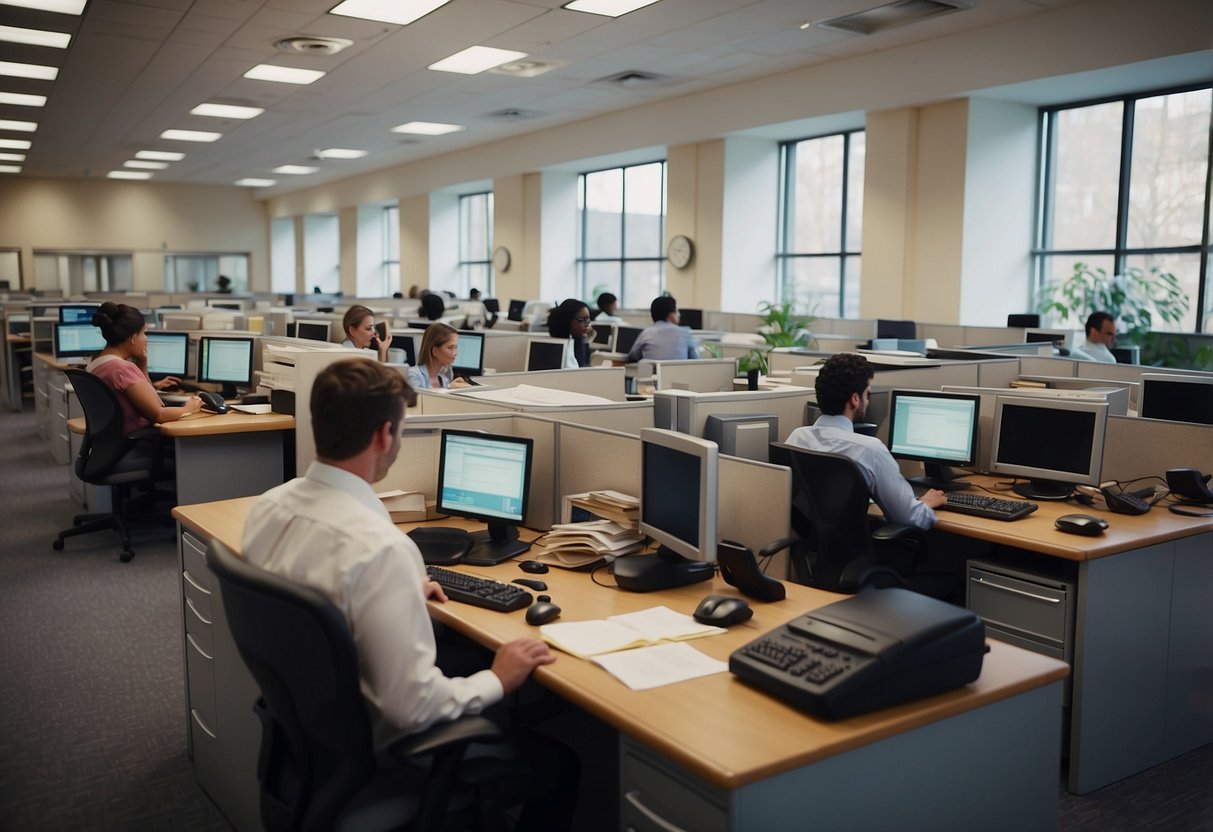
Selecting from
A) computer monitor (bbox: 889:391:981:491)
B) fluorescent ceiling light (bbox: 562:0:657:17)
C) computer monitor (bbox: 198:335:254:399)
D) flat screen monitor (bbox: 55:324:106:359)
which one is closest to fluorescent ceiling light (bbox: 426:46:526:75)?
fluorescent ceiling light (bbox: 562:0:657:17)

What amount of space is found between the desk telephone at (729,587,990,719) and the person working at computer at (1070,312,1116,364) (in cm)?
492

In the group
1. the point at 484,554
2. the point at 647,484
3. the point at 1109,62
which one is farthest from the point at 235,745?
the point at 1109,62

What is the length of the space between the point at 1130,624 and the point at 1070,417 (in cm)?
85

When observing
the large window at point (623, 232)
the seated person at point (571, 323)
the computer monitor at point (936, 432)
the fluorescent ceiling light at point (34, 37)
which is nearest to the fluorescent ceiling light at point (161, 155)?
the large window at point (623, 232)

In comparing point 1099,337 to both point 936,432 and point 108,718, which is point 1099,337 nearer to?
point 936,432

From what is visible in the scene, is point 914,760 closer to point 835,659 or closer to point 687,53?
point 835,659

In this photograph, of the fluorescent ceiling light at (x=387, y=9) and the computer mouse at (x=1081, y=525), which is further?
the fluorescent ceiling light at (x=387, y=9)

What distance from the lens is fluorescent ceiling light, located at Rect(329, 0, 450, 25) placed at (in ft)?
21.4

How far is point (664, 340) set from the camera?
7.09 metres

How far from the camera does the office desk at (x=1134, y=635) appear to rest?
2822 mm

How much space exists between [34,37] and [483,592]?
7.33 m

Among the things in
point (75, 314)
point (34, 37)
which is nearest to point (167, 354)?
point (34, 37)

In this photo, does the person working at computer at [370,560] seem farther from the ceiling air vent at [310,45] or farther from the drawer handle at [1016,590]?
the ceiling air vent at [310,45]

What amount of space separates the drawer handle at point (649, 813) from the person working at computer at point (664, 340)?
5.48 meters
